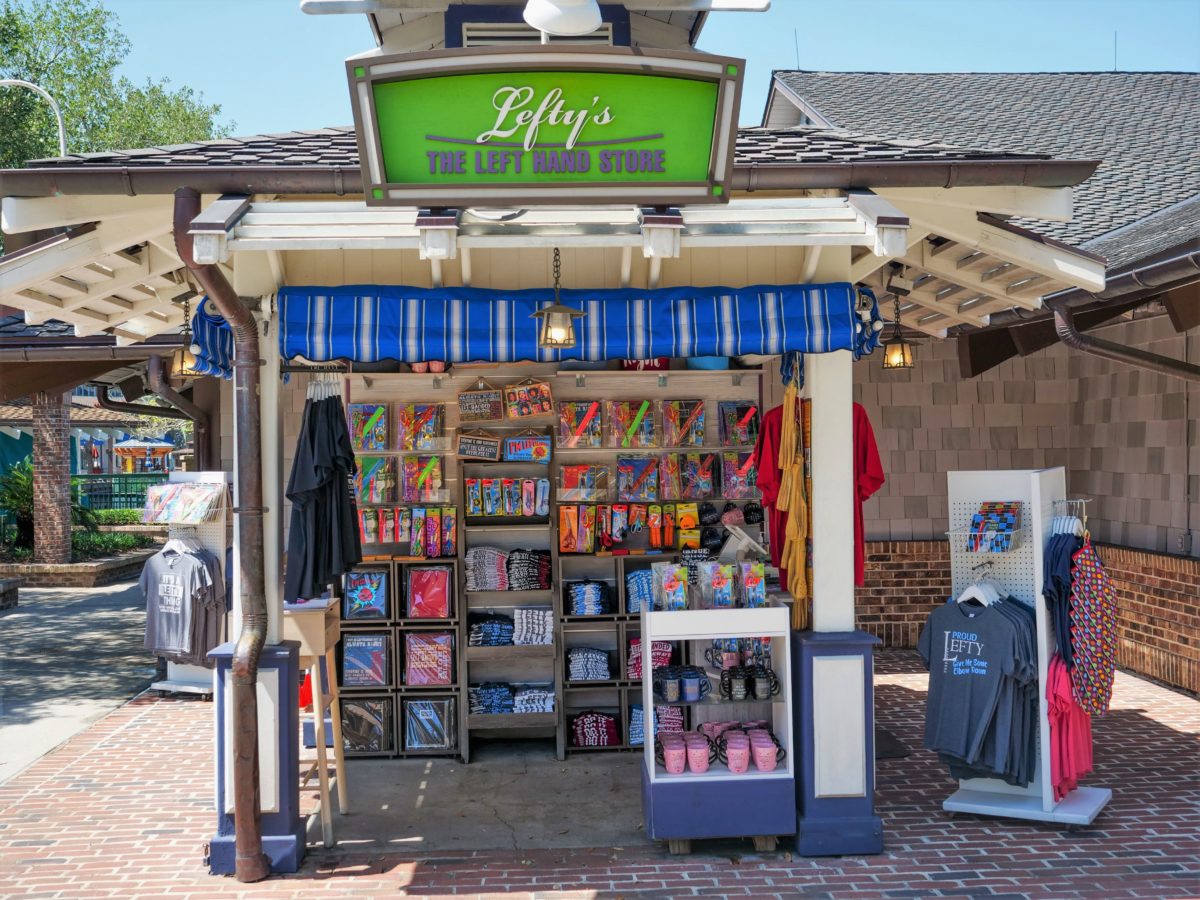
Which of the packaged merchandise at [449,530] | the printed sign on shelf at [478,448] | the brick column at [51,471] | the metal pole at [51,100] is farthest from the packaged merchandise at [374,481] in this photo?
the metal pole at [51,100]

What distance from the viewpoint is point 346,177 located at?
516cm

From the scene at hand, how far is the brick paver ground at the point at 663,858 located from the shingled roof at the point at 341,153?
12.0 ft

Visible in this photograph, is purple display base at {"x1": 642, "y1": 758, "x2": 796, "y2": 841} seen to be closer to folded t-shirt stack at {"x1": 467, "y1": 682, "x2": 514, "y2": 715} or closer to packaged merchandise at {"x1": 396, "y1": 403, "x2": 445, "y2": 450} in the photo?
folded t-shirt stack at {"x1": 467, "y1": 682, "x2": 514, "y2": 715}

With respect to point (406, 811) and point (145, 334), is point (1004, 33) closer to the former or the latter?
point (145, 334)

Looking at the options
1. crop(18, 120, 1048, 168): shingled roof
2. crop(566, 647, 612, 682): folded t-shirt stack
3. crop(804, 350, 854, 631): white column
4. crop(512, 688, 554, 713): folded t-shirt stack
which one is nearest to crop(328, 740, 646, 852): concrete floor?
crop(512, 688, 554, 713): folded t-shirt stack

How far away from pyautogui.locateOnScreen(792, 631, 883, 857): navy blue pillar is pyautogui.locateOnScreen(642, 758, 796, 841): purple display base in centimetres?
13

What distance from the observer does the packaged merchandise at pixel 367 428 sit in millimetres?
7742

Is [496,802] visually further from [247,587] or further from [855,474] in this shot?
[855,474]

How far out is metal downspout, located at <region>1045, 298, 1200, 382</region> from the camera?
311 inches

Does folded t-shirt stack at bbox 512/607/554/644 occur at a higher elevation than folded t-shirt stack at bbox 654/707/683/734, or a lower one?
higher

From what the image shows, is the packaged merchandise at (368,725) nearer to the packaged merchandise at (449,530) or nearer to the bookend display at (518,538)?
the bookend display at (518,538)

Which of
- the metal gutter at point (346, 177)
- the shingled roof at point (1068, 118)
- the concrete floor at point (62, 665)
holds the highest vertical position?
Result: the shingled roof at point (1068, 118)

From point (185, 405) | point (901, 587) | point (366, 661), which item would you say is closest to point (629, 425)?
point (366, 661)

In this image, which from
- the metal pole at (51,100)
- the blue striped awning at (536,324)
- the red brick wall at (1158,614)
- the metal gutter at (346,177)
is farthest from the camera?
the metal pole at (51,100)
